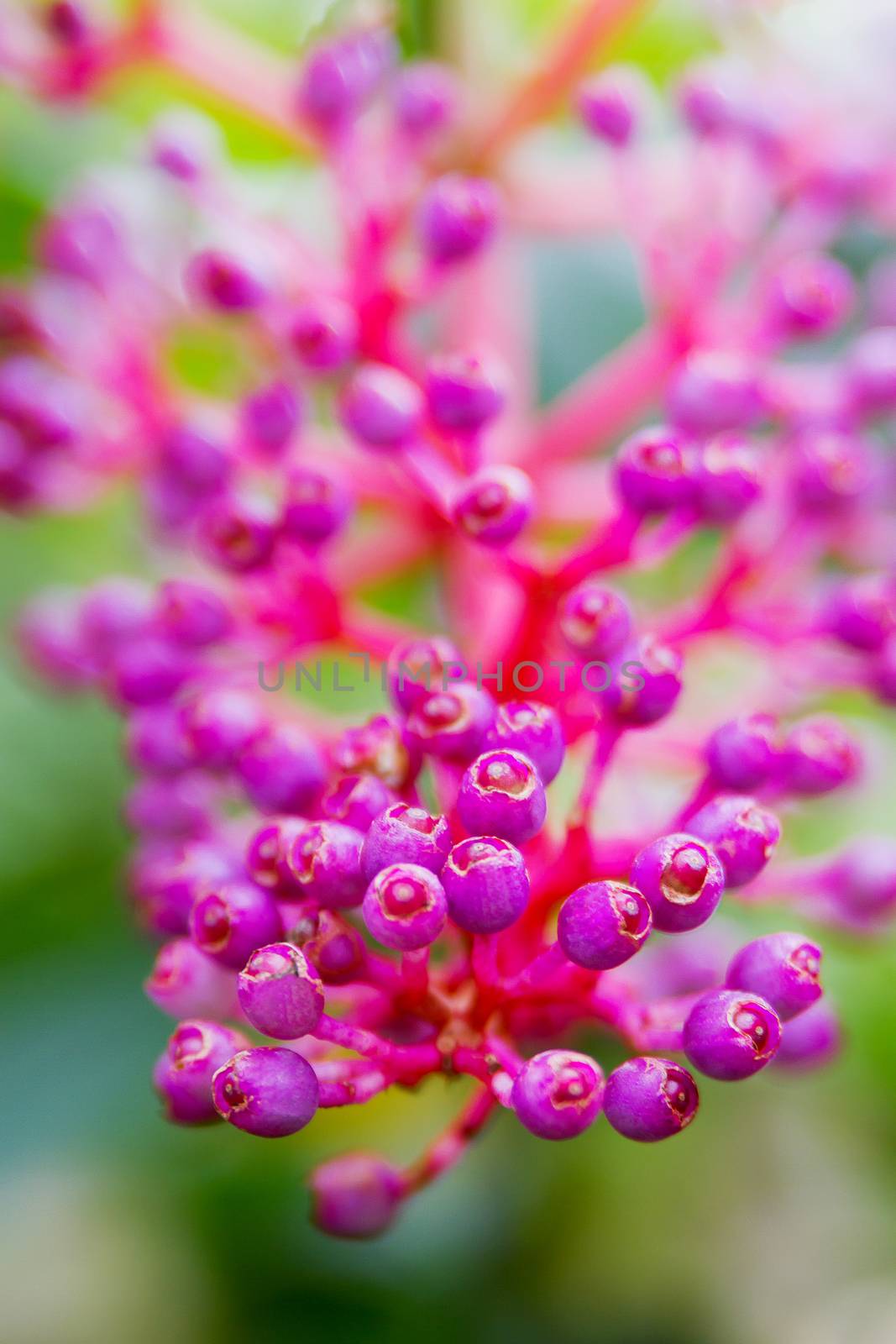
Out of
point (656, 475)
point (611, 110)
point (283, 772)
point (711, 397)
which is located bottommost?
point (283, 772)

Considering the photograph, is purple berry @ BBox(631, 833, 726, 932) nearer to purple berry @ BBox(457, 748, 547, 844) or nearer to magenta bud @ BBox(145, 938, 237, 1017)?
purple berry @ BBox(457, 748, 547, 844)

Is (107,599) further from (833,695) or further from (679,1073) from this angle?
(833,695)

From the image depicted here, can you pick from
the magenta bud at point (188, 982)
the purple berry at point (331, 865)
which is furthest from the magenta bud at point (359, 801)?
the magenta bud at point (188, 982)

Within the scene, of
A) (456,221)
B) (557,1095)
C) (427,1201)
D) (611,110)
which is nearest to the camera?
(557,1095)

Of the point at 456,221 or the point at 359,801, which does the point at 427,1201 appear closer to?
the point at 359,801

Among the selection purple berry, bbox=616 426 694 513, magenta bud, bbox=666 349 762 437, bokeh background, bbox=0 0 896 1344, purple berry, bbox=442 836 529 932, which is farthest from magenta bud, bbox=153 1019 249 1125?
bokeh background, bbox=0 0 896 1344

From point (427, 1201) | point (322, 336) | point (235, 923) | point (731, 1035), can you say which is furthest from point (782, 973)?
point (427, 1201)

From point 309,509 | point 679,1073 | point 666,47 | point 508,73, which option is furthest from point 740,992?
point 666,47

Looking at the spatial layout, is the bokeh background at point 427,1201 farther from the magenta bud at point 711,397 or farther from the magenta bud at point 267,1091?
the magenta bud at point 267,1091
